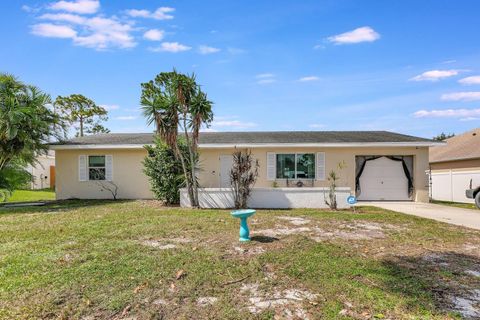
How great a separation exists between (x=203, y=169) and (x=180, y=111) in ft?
12.1

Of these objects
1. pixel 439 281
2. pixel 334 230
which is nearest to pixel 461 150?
pixel 334 230

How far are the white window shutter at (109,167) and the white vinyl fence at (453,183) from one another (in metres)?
17.1

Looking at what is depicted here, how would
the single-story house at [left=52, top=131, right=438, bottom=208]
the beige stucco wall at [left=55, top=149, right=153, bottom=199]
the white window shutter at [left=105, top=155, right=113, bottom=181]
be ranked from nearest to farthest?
the single-story house at [left=52, top=131, right=438, bottom=208], the beige stucco wall at [left=55, top=149, right=153, bottom=199], the white window shutter at [left=105, top=155, right=113, bottom=181]

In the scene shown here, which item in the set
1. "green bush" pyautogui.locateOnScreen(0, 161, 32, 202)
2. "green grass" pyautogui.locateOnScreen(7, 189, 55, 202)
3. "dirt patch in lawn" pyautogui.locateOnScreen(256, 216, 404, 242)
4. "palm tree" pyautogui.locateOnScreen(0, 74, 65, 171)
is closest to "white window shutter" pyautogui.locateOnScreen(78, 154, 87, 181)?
"palm tree" pyautogui.locateOnScreen(0, 74, 65, 171)

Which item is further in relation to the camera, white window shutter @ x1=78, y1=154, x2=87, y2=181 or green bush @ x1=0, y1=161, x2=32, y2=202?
green bush @ x1=0, y1=161, x2=32, y2=202

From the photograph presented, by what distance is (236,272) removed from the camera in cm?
454

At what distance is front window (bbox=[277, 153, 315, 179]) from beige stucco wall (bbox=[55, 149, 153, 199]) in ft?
19.9

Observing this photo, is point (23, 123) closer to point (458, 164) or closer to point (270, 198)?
point (270, 198)

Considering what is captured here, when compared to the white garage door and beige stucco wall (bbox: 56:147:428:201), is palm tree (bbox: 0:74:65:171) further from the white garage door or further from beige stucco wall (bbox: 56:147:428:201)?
the white garage door

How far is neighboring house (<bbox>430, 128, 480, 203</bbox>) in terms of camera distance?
1697 cm

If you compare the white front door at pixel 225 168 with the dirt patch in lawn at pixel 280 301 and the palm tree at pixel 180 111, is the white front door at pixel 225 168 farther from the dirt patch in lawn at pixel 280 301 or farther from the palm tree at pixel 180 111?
the dirt patch in lawn at pixel 280 301

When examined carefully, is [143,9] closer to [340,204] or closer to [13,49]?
[13,49]

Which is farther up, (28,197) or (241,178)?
(241,178)

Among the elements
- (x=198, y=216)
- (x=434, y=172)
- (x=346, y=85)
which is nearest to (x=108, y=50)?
(x=198, y=216)
